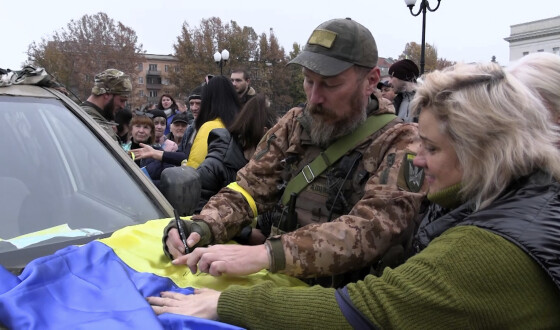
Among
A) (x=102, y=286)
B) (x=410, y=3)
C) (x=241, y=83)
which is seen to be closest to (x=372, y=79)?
(x=102, y=286)

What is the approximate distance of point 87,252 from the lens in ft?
5.33

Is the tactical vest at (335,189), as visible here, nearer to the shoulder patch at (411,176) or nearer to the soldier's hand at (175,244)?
the shoulder patch at (411,176)

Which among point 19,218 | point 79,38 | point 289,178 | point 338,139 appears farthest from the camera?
point 79,38

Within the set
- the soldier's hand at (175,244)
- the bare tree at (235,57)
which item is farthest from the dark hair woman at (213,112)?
the bare tree at (235,57)

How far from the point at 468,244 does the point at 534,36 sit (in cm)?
6586

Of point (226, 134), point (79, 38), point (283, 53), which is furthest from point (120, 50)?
point (226, 134)

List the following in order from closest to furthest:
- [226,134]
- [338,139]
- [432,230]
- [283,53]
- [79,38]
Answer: [432,230] < [338,139] < [226,134] < [79,38] < [283,53]

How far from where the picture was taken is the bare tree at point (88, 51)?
48.0 metres

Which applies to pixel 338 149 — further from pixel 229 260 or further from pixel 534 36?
pixel 534 36

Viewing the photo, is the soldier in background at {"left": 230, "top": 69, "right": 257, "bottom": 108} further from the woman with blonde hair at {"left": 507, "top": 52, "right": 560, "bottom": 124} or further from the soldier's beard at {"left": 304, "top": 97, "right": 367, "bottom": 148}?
the woman with blonde hair at {"left": 507, "top": 52, "right": 560, "bottom": 124}

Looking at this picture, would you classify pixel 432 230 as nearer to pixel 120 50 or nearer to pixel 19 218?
pixel 19 218

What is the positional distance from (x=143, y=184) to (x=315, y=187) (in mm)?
825

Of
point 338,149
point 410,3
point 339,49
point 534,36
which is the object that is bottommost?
point 338,149

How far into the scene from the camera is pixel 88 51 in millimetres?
50125
